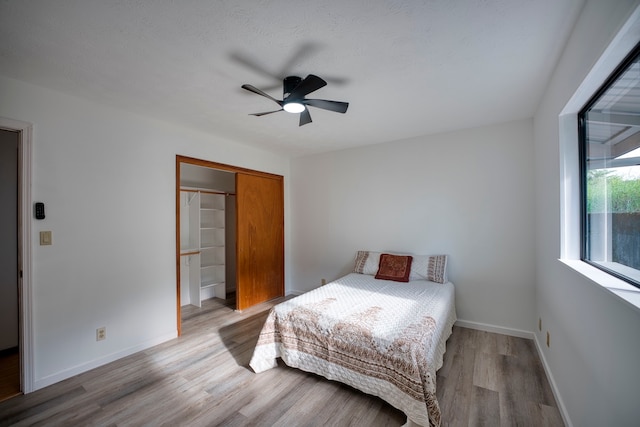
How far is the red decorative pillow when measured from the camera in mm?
3258

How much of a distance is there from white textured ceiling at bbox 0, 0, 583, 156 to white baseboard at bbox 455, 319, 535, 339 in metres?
2.37

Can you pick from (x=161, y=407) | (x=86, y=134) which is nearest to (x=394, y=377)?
(x=161, y=407)

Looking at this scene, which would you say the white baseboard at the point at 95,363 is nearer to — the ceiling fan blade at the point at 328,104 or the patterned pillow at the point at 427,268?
the patterned pillow at the point at 427,268

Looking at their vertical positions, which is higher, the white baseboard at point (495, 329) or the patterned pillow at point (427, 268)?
the patterned pillow at point (427, 268)

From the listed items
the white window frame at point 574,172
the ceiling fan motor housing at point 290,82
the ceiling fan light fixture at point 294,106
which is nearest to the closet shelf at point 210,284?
the ceiling fan light fixture at point 294,106

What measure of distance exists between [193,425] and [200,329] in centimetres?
160

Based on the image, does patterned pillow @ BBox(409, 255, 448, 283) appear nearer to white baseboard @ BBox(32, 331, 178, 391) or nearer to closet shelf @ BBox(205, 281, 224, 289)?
white baseboard @ BBox(32, 331, 178, 391)

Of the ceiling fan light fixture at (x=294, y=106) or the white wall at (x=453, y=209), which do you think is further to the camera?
the white wall at (x=453, y=209)

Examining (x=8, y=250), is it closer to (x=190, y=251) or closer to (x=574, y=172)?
(x=190, y=251)

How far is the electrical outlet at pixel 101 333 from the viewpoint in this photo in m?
2.45

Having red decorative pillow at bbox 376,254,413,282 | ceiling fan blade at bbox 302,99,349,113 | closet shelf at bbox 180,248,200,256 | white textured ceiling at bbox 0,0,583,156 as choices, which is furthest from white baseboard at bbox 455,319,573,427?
closet shelf at bbox 180,248,200,256

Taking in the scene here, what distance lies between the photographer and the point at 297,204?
466 centimetres

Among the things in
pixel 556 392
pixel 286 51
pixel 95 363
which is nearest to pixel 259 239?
pixel 95 363

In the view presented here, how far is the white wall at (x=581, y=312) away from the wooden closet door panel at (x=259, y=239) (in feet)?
11.4
